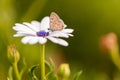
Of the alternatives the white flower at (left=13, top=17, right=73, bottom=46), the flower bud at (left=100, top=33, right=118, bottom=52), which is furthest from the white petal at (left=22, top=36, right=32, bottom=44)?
the flower bud at (left=100, top=33, right=118, bottom=52)

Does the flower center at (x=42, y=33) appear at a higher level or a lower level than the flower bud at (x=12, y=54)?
higher

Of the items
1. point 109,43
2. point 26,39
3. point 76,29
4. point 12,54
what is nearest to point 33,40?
point 26,39

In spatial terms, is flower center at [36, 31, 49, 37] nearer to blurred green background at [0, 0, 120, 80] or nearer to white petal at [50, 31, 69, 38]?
white petal at [50, 31, 69, 38]

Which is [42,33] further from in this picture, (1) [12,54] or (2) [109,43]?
(2) [109,43]

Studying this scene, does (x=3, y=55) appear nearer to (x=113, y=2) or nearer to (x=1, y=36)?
(x=1, y=36)

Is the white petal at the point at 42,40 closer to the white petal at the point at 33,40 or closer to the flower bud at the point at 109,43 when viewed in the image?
the white petal at the point at 33,40

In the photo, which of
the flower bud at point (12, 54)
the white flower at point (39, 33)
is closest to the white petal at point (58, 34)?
the white flower at point (39, 33)
